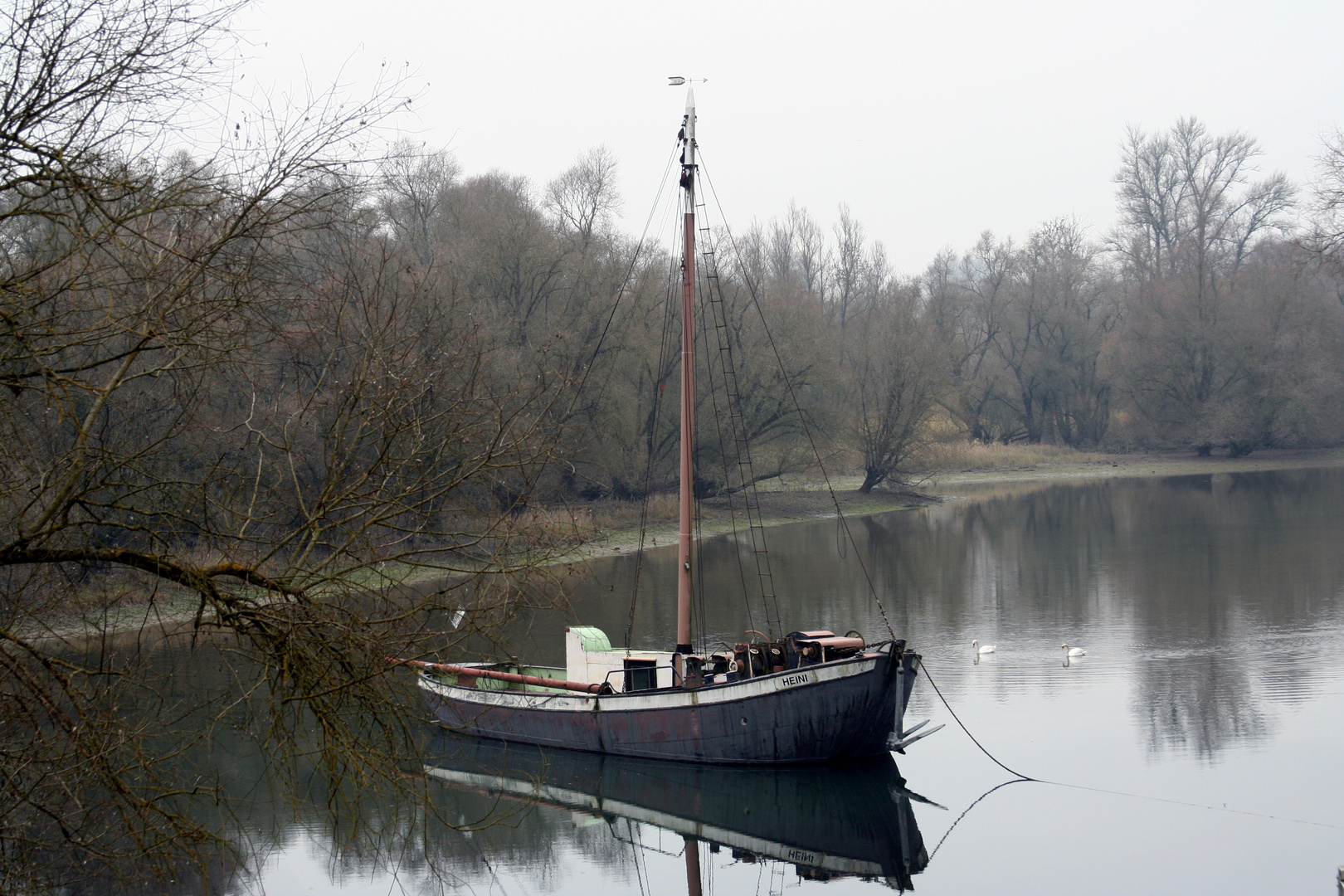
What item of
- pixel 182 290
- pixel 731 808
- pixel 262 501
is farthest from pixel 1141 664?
A: pixel 182 290

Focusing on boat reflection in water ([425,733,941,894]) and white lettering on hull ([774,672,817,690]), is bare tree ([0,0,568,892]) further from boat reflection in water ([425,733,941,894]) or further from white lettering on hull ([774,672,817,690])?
white lettering on hull ([774,672,817,690])

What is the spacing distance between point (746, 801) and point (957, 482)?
2001 inches

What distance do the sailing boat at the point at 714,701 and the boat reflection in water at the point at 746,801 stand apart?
0.83ft

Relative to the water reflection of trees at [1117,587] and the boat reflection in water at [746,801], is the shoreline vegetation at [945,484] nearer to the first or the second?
the water reflection of trees at [1117,587]

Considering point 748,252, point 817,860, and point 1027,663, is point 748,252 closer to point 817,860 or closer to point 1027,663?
point 1027,663

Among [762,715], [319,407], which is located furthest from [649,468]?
[319,407]

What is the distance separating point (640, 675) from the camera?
56.1ft

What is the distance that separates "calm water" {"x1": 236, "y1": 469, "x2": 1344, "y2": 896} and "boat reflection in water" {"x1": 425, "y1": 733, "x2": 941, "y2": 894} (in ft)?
0.15

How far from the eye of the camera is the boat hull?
1501 centimetres

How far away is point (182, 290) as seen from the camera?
18.1ft

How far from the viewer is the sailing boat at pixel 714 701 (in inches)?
595

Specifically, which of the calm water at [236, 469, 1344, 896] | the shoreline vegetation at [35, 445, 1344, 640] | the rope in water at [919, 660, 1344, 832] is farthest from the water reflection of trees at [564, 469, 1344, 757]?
the shoreline vegetation at [35, 445, 1344, 640]

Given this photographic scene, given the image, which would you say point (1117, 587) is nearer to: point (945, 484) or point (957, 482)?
point (945, 484)

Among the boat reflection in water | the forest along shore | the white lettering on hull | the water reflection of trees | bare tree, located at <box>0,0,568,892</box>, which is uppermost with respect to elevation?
bare tree, located at <box>0,0,568,892</box>
